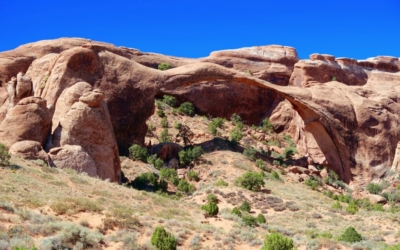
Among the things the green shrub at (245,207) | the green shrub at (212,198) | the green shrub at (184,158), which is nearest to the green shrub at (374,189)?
the green shrub at (184,158)

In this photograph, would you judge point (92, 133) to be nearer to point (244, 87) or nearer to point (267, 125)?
point (267, 125)

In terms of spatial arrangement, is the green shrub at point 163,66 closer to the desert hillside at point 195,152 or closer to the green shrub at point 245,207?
the desert hillside at point 195,152

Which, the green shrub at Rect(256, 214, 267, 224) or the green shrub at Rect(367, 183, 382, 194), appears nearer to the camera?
the green shrub at Rect(256, 214, 267, 224)

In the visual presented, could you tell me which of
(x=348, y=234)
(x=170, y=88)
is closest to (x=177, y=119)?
(x=170, y=88)

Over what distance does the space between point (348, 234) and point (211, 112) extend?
29.5m

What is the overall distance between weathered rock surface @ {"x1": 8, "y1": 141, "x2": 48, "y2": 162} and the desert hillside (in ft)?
0.20

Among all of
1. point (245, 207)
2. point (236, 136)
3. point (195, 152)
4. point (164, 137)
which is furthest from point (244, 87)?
point (245, 207)

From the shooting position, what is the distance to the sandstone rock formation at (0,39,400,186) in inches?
968

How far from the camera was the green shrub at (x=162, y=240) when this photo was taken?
14.0 meters

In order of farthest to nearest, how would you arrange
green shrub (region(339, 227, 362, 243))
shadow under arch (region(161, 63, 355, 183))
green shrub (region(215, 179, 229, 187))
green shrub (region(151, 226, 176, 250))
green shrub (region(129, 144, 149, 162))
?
1. shadow under arch (region(161, 63, 355, 183))
2. green shrub (region(129, 144, 149, 162))
3. green shrub (region(215, 179, 229, 187))
4. green shrub (region(339, 227, 362, 243))
5. green shrub (region(151, 226, 176, 250))

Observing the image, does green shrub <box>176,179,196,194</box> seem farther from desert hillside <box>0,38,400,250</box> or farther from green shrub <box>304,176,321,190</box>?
green shrub <box>304,176,321,190</box>

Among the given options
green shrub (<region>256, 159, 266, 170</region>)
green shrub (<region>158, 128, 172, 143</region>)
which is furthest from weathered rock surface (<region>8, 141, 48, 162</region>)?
green shrub (<region>158, 128, 172, 143</region>)

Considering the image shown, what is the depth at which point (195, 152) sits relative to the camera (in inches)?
1303

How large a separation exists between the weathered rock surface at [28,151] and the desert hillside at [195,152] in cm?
6
